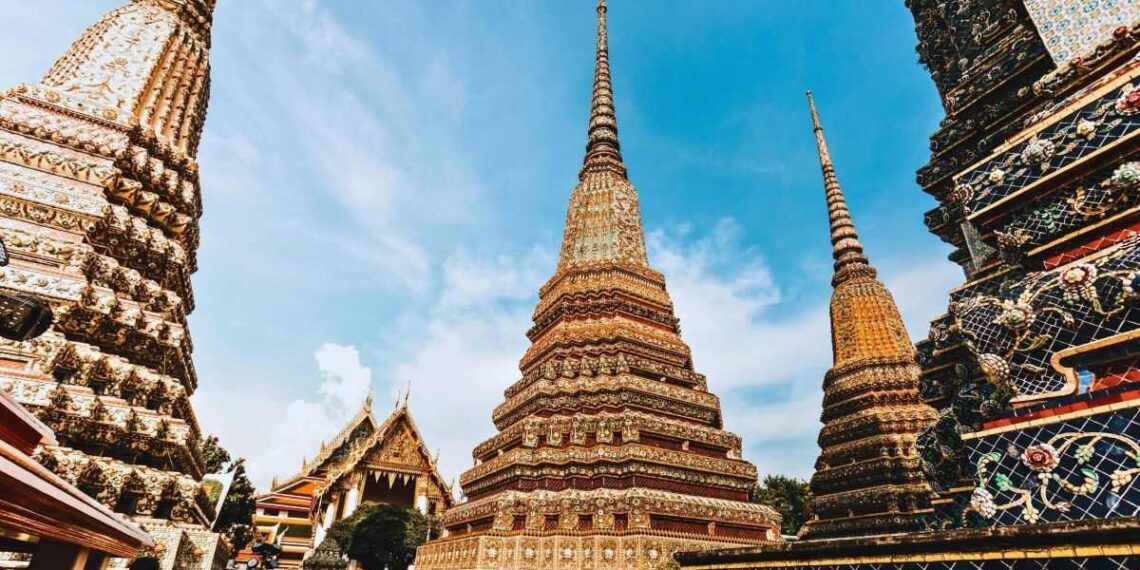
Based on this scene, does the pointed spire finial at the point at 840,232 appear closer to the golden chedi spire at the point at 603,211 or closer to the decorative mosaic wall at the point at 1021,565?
the golden chedi spire at the point at 603,211

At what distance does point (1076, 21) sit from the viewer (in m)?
3.19

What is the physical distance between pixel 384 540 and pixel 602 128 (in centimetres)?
1812

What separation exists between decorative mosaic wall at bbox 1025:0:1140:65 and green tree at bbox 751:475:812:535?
31.1 meters

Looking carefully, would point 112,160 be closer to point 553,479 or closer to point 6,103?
point 6,103

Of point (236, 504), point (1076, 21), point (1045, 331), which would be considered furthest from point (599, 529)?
point (236, 504)

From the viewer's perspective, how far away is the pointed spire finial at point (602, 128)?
61.1 feet

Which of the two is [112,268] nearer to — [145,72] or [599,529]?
[145,72]

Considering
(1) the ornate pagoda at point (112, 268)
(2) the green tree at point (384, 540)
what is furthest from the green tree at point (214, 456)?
(1) the ornate pagoda at point (112, 268)

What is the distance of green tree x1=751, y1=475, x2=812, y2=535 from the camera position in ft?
102

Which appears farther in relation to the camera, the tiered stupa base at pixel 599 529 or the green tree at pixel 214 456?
the green tree at pixel 214 456

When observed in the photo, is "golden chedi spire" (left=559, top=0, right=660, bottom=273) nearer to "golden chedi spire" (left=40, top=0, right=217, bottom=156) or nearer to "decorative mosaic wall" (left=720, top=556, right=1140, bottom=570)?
"golden chedi spire" (left=40, top=0, right=217, bottom=156)

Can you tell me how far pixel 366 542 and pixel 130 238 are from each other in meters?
16.6

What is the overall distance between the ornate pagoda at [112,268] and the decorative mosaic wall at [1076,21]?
1050cm

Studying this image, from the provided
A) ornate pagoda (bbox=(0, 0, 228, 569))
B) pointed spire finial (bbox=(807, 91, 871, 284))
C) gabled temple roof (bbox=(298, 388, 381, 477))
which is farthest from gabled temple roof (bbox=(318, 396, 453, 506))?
pointed spire finial (bbox=(807, 91, 871, 284))
